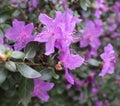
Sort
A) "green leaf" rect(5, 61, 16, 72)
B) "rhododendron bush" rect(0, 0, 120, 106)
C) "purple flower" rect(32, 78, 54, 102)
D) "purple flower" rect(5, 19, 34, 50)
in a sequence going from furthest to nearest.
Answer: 1. "purple flower" rect(32, 78, 54, 102)
2. "purple flower" rect(5, 19, 34, 50)
3. "rhododendron bush" rect(0, 0, 120, 106)
4. "green leaf" rect(5, 61, 16, 72)

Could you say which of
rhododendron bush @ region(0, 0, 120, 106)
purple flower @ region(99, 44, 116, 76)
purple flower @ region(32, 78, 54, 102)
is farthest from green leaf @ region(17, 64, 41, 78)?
purple flower @ region(99, 44, 116, 76)

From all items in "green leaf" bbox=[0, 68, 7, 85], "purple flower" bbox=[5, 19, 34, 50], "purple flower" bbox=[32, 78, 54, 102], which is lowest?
"purple flower" bbox=[32, 78, 54, 102]

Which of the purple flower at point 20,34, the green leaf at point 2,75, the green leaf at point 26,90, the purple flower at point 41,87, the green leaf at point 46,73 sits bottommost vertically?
the purple flower at point 41,87

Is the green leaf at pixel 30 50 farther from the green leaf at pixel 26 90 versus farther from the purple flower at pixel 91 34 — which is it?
the purple flower at pixel 91 34

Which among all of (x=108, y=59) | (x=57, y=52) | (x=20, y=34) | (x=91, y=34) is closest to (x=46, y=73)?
(x=57, y=52)

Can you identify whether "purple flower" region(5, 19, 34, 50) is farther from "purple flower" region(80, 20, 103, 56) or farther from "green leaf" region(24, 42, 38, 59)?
"purple flower" region(80, 20, 103, 56)

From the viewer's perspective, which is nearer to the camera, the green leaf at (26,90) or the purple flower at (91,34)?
the green leaf at (26,90)

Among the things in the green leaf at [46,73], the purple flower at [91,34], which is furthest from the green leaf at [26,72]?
the purple flower at [91,34]

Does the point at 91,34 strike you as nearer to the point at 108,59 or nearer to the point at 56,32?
the point at 108,59

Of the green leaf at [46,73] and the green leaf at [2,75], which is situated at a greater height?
the green leaf at [2,75]
